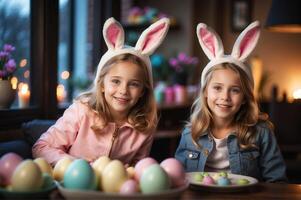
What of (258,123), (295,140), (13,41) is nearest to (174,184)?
(258,123)

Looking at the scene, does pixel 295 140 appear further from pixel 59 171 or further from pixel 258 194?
pixel 59 171

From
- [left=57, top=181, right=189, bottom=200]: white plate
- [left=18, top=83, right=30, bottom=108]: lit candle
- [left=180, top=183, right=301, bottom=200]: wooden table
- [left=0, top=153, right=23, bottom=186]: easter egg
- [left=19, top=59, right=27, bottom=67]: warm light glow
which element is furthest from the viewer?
[left=19, top=59, right=27, bottom=67]: warm light glow

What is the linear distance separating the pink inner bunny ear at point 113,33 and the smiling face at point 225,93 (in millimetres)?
417

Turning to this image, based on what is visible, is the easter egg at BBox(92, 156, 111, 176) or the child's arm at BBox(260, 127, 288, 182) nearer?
the easter egg at BBox(92, 156, 111, 176)

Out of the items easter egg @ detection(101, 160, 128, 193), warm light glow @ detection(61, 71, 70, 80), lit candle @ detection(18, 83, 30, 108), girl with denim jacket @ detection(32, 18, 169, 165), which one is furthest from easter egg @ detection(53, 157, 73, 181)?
warm light glow @ detection(61, 71, 70, 80)

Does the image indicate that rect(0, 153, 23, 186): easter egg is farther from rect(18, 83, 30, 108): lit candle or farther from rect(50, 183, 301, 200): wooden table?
rect(18, 83, 30, 108): lit candle

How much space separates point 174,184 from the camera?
1.27 metres

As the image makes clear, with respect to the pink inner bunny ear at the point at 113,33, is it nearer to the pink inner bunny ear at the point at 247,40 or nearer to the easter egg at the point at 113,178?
the pink inner bunny ear at the point at 247,40

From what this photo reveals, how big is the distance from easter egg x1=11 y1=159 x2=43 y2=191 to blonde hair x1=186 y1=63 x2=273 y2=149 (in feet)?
2.90

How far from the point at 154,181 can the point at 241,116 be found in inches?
36.5

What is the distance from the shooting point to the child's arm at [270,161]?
6.08 ft

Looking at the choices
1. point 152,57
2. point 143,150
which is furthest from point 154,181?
point 152,57

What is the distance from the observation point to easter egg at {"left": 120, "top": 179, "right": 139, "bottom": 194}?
1.16 metres

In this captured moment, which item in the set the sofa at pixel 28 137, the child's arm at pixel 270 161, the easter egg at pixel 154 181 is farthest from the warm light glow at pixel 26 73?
the easter egg at pixel 154 181
